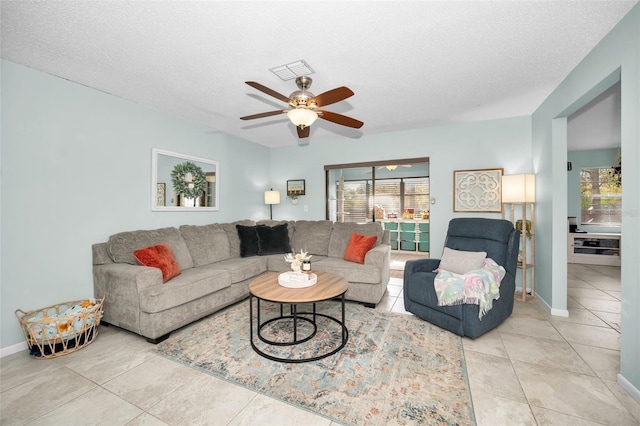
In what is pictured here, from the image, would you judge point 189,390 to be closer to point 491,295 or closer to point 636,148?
point 491,295

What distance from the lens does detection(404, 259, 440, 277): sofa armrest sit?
3.01 meters

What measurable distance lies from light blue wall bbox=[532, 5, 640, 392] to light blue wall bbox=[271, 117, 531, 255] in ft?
0.98

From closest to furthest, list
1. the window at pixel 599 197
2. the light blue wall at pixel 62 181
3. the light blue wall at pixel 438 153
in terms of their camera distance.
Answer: the light blue wall at pixel 62 181 < the light blue wall at pixel 438 153 < the window at pixel 599 197

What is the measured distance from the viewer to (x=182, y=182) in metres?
3.85

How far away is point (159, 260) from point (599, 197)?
864 centimetres

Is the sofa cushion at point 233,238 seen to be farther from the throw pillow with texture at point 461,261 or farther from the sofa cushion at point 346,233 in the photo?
the throw pillow with texture at point 461,261

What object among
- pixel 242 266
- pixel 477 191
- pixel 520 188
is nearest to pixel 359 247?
pixel 242 266

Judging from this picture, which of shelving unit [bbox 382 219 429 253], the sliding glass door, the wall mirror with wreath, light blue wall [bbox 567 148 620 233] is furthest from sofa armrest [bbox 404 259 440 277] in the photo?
light blue wall [bbox 567 148 620 233]

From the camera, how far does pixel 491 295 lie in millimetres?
2475

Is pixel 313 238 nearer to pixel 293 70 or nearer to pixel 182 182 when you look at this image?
pixel 182 182

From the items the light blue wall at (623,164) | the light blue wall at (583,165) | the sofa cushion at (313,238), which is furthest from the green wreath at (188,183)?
the light blue wall at (583,165)

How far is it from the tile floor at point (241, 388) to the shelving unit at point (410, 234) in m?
4.16

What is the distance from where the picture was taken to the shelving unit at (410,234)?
6.77m

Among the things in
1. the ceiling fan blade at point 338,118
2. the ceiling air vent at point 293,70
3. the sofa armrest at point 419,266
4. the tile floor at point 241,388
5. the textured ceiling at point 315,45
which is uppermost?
the textured ceiling at point 315,45
